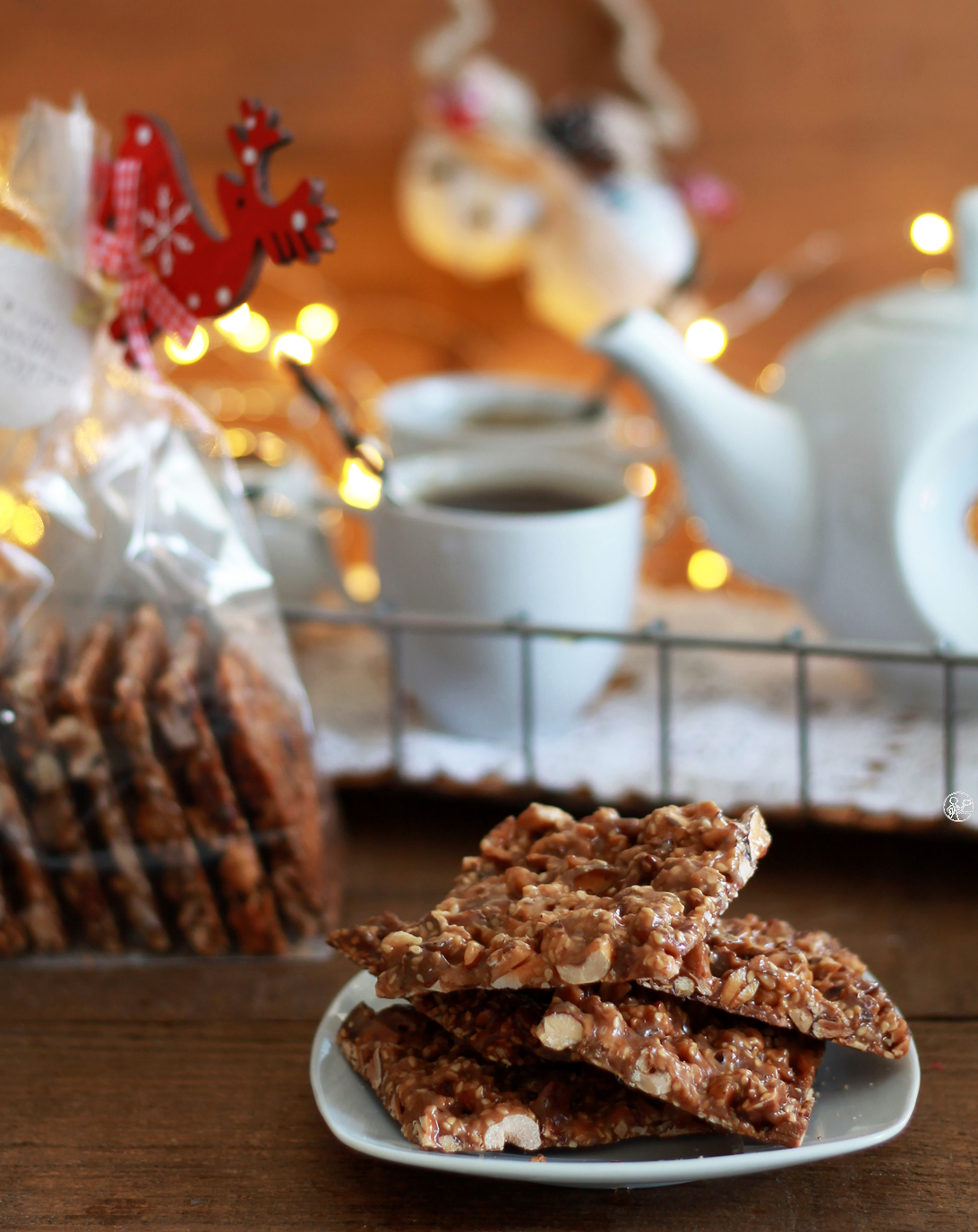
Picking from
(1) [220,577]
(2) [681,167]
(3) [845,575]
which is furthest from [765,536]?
(2) [681,167]

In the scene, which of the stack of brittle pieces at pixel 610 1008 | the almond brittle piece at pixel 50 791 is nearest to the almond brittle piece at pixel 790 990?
the stack of brittle pieces at pixel 610 1008

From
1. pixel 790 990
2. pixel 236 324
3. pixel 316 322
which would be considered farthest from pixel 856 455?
pixel 316 322

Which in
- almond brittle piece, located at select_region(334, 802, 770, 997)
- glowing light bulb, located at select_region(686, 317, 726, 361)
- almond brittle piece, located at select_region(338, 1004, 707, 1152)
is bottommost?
almond brittle piece, located at select_region(338, 1004, 707, 1152)

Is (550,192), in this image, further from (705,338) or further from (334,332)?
(334,332)

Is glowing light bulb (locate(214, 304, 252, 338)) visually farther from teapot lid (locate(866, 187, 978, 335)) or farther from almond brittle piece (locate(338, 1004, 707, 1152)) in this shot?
almond brittle piece (locate(338, 1004, 707, 1152))

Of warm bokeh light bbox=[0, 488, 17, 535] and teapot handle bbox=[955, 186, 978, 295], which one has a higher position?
teapot handle bbox=[955, 186, 978, 295]

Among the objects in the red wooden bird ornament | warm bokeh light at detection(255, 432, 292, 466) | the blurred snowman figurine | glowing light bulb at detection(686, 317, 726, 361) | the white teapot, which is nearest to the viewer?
the red wooden bird ornament
